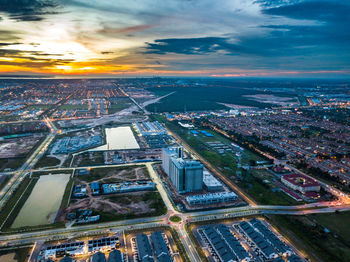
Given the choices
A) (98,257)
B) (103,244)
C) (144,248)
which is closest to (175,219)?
(144,248)

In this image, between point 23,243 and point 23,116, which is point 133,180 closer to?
point 23,243

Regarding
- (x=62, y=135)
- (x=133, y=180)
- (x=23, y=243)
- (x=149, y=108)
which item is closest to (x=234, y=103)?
(x=149, y=108)

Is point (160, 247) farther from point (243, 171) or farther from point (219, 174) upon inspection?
point (243, 171)

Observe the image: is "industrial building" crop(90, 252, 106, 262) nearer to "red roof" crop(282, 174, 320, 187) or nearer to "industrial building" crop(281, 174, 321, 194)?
"industrial building" crop(281, 174, 321, 194)

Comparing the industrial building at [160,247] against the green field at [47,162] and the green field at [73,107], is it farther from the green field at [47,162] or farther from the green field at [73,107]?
the green field at [73,107]

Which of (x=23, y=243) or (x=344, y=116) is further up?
(x=344, y=116)

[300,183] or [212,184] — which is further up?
[300,183]
